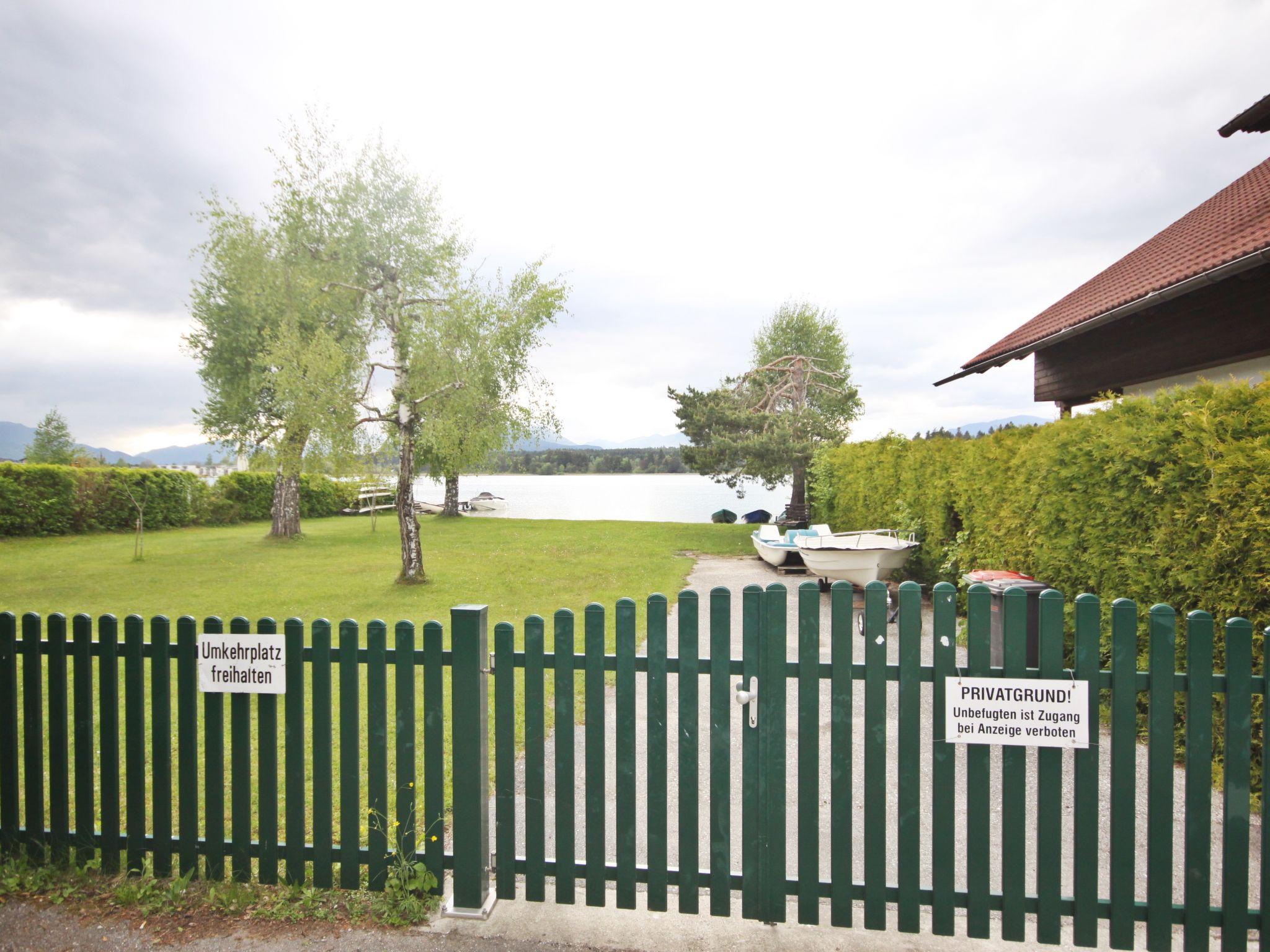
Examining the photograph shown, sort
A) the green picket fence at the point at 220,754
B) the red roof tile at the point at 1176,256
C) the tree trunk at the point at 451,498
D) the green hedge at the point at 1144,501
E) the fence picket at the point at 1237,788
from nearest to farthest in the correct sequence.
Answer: the fence picket at the point at 1237,788, the green picket fence at the point at 220,754, the green hedge at the point at 1144,501, the red roof tile at the point at 1176,256, the tree trunk at the point at 451,498

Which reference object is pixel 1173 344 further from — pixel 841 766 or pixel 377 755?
pixel 377 755

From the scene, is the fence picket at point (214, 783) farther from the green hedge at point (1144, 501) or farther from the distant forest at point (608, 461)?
the distant forest at point (608, 461)

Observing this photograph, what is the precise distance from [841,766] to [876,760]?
0.46 ft

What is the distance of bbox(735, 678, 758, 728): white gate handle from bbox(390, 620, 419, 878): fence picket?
4.58 feet

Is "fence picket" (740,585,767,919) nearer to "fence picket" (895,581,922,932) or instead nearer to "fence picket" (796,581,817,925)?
"fence picket" (796,581,817,925)

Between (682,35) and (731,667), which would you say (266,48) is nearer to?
(682,35)

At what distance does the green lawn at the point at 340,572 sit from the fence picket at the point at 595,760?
606cm

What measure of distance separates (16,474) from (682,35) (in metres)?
22.8

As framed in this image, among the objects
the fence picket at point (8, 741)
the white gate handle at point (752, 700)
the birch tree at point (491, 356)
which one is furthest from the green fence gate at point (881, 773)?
the birch tree at point (491, 356)

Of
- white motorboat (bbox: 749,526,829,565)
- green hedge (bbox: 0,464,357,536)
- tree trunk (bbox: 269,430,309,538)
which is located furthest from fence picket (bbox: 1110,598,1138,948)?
green hedge (bbox: 0,464,357,536)

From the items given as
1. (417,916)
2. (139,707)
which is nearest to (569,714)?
(417,916)

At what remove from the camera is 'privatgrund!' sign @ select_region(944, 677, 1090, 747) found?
100 inches

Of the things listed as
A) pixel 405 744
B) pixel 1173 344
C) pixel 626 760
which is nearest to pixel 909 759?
pixel 626 760

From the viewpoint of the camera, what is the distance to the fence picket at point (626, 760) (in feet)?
9.00
